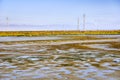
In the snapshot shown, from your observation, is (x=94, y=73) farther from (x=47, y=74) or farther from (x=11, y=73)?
(x=11, y=73)

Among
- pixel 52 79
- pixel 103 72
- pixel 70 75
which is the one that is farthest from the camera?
pixel 103 72

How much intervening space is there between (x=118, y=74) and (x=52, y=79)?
9.88ft

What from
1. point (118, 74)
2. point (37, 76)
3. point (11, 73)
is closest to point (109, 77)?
point (118, 74)

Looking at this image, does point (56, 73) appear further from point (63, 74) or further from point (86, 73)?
point (86, 73)

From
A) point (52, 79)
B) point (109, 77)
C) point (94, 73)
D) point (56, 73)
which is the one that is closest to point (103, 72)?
point (94, 73)

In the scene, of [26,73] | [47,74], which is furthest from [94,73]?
[26,73]

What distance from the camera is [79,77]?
1074 centimetres

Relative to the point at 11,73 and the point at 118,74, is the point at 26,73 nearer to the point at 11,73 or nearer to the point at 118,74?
the point at 11,73

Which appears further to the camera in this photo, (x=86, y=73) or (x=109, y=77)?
(x=86, y=73)

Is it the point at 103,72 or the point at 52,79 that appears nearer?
the point at 52,79

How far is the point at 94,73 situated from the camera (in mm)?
11734

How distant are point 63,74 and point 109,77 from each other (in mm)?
1961

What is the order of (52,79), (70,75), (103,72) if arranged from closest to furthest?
1. (52,79)
2. (70,75)
3. (103,72)

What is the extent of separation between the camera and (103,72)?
12086 millimetres
